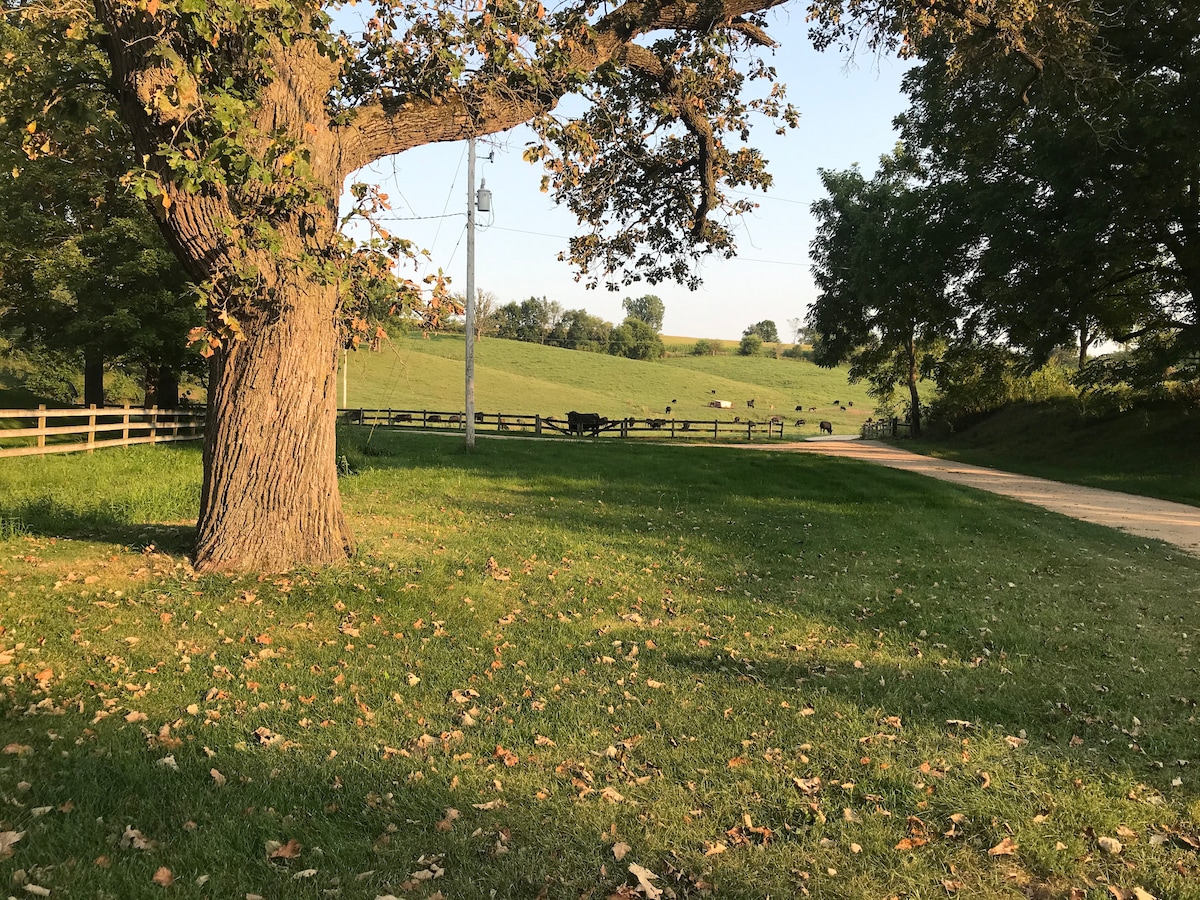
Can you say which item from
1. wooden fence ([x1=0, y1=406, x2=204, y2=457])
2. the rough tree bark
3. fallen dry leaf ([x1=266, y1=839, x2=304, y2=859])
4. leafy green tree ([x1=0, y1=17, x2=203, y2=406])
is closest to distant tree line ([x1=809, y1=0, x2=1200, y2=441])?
the rough tree bark

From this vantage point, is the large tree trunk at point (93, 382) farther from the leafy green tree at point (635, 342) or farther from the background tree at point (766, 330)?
the background tree at point (766, 330)

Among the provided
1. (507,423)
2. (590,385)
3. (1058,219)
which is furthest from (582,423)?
(590,385)

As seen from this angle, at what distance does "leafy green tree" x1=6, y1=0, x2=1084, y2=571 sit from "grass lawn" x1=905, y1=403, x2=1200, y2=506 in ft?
51.0

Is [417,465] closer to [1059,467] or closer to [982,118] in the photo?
[982,118]

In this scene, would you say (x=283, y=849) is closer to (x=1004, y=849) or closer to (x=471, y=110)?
(x=1004, y=849)

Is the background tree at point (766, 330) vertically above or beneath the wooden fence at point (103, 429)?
above

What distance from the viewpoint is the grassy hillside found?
2365 inches

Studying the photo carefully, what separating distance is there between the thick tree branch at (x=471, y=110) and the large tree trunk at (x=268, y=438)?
1.75 m

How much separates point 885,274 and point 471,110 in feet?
77.9

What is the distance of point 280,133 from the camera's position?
19.6ft

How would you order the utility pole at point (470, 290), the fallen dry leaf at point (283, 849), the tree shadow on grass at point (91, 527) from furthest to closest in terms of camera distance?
1. the utility pole at point (470, 290)
2. the tree shadow on grass at point (91, 527)
3. the fallen dry leaf at point (283, 849)

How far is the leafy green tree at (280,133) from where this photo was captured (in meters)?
5.68

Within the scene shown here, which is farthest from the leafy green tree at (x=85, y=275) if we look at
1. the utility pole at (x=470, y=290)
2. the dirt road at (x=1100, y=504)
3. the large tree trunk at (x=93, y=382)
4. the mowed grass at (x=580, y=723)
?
the dirt road at (x=1100, y=504)

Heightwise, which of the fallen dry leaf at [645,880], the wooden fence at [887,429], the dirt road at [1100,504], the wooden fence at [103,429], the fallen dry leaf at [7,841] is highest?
the wooden fence at [887,429]
